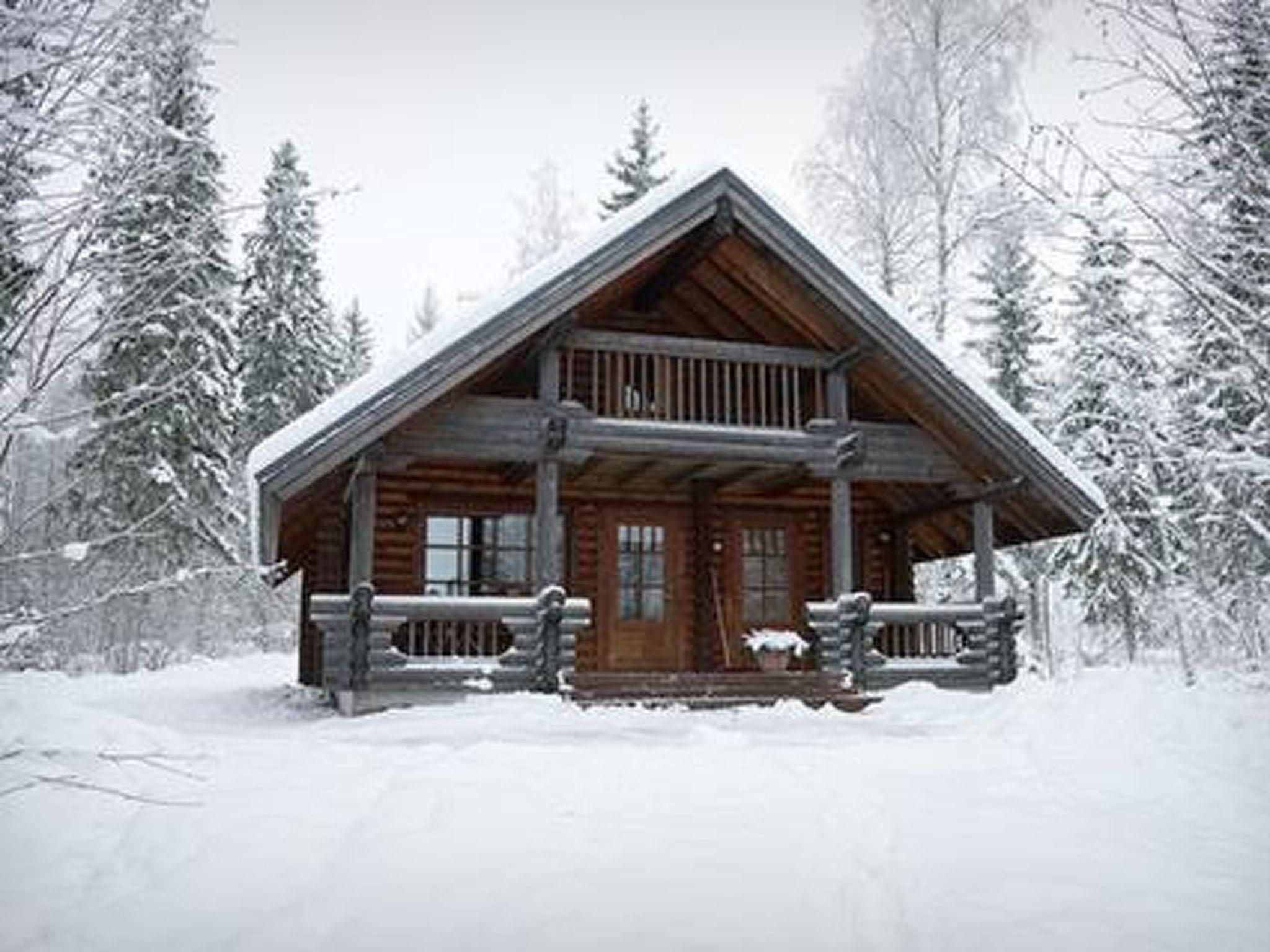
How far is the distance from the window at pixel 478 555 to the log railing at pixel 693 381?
1.81 metres

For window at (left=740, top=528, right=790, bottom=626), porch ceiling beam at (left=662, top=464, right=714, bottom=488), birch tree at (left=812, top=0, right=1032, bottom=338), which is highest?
birch tree at (left=812, top=0, right=1032, bottom=338)

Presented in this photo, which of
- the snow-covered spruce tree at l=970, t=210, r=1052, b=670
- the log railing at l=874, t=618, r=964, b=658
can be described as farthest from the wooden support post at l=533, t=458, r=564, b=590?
the snow-covered spruce tree at l=970, t=210, r=1052, b=670

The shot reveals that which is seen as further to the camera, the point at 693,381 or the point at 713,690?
the point at 693,381

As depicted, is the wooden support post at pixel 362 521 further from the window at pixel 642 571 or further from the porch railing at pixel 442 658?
the window at pixel 642 571

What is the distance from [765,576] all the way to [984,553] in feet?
10.2

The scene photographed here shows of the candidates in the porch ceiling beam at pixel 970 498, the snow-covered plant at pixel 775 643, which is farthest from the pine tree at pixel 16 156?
the porch ceiling beam at pixel 970 498

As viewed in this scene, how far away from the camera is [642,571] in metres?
13.8

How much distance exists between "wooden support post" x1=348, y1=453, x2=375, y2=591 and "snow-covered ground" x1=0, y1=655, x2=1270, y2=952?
2.44 meters

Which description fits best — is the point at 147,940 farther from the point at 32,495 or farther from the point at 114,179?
the point at 32,495

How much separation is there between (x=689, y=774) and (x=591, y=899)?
2127 mm

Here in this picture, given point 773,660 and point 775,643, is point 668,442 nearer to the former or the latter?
point 775,643

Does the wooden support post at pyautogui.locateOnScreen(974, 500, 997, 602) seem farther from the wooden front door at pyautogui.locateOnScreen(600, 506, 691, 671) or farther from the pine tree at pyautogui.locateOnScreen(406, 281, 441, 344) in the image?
the pine tree at pyautogui.locateOnScreen(406, 281, 441, 344)

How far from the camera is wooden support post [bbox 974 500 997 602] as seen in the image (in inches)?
470

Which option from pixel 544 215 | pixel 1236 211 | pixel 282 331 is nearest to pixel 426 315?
pixel 282 331
